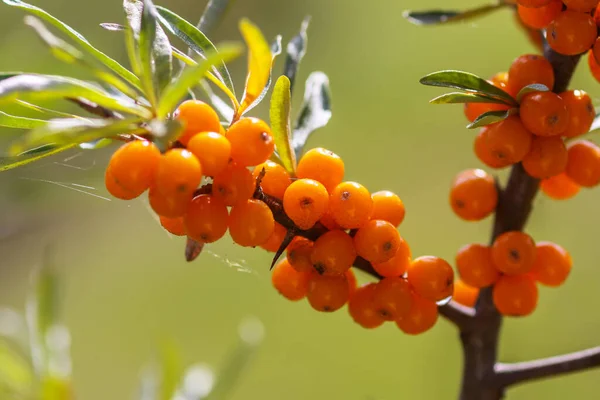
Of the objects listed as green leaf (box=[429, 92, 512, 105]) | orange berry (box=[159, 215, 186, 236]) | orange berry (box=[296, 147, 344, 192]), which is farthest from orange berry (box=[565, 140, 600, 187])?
orange berry (box=[159, 215, 186, 236])

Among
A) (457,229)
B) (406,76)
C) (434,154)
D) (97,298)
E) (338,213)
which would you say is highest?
(338,213)

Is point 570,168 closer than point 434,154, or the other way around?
point 570,168

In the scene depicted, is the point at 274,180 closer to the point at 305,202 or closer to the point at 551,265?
the point at 305,202

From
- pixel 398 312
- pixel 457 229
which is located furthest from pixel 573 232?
pixel 398 312

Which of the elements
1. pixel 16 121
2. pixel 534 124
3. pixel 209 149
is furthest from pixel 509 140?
pixel 16 121

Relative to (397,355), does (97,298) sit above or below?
below

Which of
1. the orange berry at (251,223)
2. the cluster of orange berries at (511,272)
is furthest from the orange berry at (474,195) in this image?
the orange berry at (251,223)

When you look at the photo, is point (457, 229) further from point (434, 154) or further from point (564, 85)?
point (564, 85)

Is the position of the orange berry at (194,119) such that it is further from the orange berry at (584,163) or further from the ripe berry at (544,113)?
the orange berry at (584,163)
